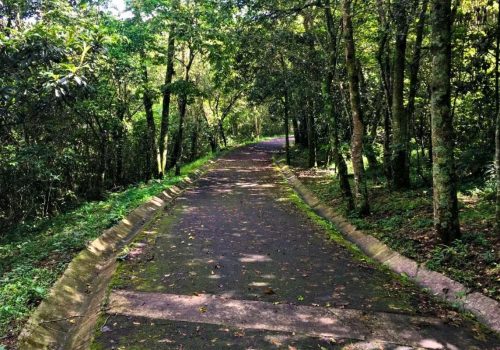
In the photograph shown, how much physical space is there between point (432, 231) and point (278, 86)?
13.7 metres

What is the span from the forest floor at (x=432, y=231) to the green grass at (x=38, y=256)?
229 inches

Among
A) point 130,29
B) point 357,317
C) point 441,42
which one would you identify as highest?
point 130,29

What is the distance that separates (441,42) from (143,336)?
634 centimetres

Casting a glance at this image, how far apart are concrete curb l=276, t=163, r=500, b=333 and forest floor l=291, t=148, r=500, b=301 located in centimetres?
11

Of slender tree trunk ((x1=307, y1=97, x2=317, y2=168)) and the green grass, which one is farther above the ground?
slender tree trunk ((x1=307, y1=97, x2=317, y2=168))

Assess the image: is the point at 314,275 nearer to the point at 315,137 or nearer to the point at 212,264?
the point at 212,264

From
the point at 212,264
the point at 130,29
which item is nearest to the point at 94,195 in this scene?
the point at 130,29

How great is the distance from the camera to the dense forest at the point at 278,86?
698cm

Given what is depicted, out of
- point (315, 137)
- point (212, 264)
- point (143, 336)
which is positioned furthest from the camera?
point (315, 137)

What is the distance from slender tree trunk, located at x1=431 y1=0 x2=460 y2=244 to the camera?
6922 mm

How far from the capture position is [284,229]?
10.4 metres

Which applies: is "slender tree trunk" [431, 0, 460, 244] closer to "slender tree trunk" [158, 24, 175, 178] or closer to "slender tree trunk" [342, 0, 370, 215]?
"slender tree trunk" [342, 0, 370, 215]

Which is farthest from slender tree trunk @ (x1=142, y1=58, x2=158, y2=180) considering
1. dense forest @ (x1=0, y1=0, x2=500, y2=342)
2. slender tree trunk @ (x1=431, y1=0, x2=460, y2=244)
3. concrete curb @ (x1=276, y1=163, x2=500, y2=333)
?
slender tree trunk @ (x1=431, y1=0, x2=460, y2=244)

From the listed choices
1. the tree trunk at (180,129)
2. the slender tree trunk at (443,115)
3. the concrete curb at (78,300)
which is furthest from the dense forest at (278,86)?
the concrete curb at (78,300)
